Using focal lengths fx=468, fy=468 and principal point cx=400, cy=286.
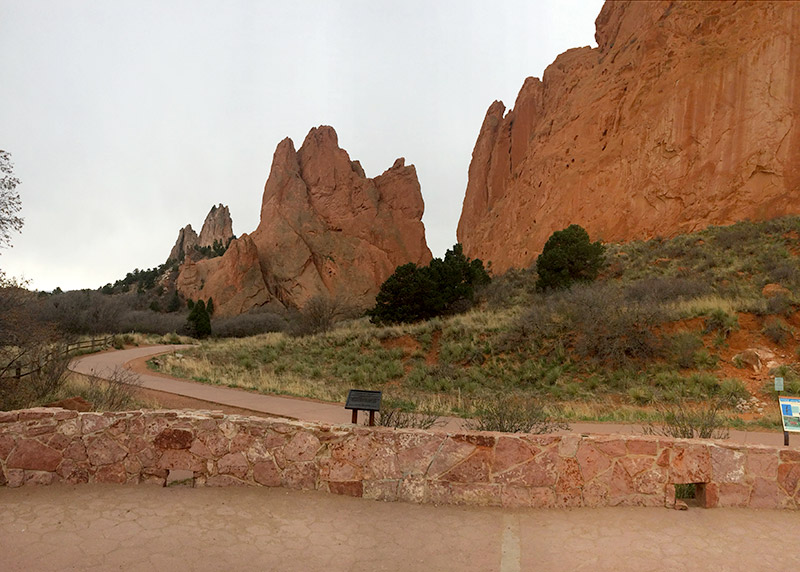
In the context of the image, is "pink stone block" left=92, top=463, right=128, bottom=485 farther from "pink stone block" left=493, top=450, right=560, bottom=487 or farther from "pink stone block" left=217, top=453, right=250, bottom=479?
"pink stone block" left=493, top=450, right=560, bottom=487

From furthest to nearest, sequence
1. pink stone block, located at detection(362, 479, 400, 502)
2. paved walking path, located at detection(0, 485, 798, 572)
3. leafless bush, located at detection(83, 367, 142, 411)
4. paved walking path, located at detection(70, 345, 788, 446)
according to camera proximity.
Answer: paved walking path, located at detection(70, 345, 788, 446) < leafless bush, located at detection(83, 367, 142, 411) < pink stone block, located at detection(362, 479, 400, 502) < paved walking path, located at detection(0, 485, 798, 572)

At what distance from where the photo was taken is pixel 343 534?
457 centimetres

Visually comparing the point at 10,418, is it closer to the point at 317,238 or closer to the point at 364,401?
the point at 364,401

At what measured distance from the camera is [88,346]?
1144 inches

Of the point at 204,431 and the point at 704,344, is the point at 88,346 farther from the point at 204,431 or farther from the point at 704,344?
the point at 704,344

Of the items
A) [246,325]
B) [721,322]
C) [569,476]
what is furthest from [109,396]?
[246,325]

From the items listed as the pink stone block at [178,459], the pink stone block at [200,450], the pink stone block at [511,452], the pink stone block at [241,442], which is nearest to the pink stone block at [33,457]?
the pink stone block at [178,459]

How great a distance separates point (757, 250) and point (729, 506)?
28057 mm

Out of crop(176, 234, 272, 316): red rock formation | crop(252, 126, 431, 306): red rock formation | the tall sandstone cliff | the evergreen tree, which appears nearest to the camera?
the evergreen tree

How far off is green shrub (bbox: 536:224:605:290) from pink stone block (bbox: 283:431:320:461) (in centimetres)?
2490

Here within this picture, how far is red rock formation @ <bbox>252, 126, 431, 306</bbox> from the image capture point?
63125mm

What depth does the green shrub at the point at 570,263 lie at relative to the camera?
93.9ft

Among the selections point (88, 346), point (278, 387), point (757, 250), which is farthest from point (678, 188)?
point (88, 346)

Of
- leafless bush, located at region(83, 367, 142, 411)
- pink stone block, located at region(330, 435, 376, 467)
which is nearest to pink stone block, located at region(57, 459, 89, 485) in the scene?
pink stone block, located at region(330, 435, 376, 467)
